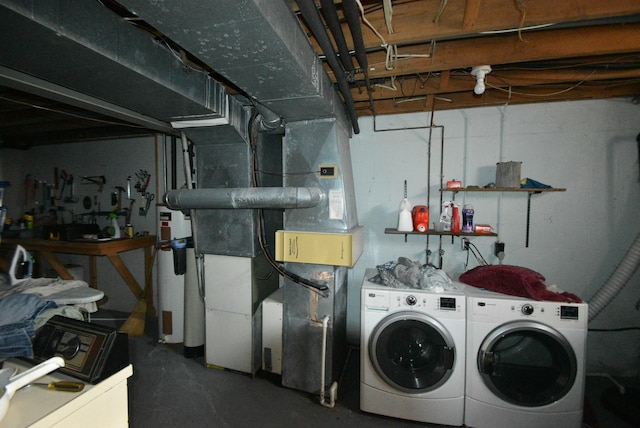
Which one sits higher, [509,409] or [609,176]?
[609,176]

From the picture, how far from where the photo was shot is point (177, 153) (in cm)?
307

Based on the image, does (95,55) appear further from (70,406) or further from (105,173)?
(105,173)

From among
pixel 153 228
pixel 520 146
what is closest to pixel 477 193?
pixel 520 146

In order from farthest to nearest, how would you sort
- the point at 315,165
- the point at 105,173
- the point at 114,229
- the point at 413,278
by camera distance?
the point at 105,173 < the point at 114,229 < the point at 315,165 < the point at 413,278

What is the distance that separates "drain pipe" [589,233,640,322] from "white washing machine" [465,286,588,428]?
679 millimetres

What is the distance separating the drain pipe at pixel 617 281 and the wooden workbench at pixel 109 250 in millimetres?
4453

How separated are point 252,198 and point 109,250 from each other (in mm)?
2143

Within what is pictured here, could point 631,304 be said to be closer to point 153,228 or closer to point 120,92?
point 120,92

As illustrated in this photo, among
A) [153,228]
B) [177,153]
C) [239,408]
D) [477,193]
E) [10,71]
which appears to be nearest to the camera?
[10,71]

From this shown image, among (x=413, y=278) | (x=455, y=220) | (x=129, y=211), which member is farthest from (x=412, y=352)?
(x=129, y=211)

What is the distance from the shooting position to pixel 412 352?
5.76 ft

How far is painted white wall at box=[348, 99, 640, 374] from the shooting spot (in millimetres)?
2092

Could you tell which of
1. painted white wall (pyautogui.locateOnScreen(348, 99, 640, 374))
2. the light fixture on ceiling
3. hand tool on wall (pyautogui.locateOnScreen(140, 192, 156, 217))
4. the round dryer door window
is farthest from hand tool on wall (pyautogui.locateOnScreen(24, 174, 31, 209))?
the light fixture on ceiling

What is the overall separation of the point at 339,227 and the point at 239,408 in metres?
1.51
